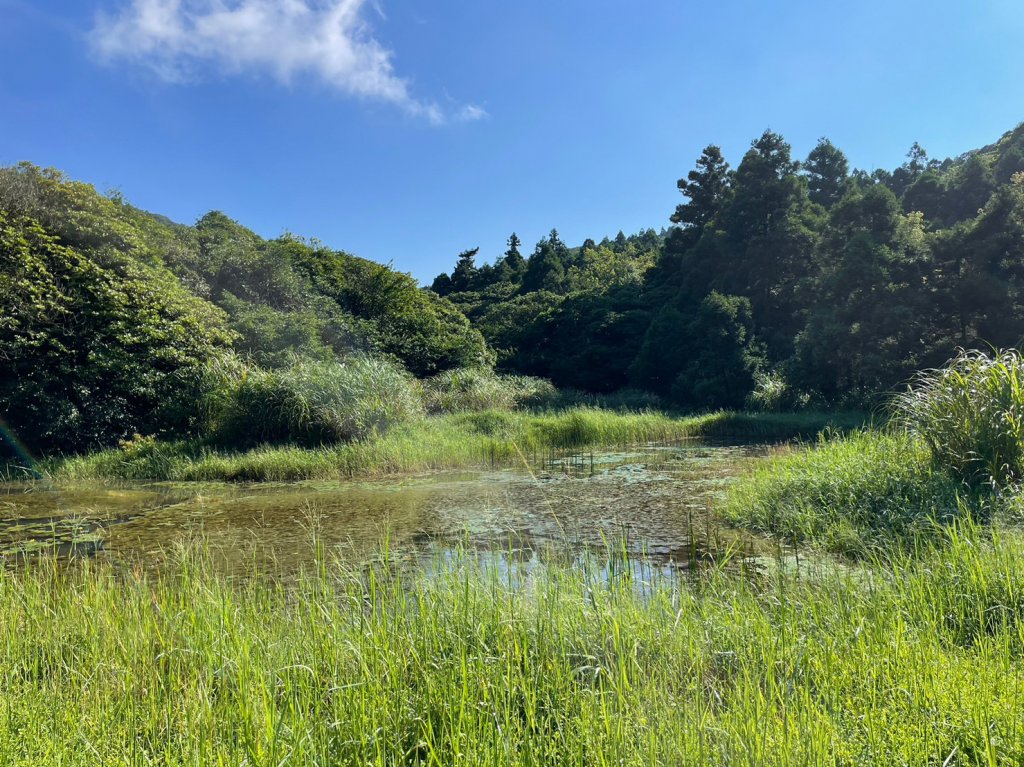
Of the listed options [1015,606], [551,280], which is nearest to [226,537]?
[1015,606]

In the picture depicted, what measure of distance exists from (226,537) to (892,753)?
624cm

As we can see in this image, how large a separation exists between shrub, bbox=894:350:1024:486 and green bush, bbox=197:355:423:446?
985cm

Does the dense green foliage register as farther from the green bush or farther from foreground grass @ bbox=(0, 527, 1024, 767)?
foreground grass @ bbox=(0, 527, 1024, 767)

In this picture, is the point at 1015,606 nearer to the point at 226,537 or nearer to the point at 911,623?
the point at 911,623

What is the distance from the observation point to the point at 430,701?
7.18 ft

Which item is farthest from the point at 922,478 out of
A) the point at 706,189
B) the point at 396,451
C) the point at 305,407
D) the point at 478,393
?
the point at 706,189

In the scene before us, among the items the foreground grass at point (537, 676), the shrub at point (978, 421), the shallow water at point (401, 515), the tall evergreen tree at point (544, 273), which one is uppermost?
the tall evergreen tree at point (544, 273)

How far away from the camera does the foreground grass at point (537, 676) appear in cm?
184

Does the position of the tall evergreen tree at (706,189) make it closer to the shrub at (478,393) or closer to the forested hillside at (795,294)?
the forested hillside at (795,294)

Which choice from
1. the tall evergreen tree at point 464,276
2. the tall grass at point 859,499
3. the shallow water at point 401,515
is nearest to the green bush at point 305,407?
the shallow water at point 401,515

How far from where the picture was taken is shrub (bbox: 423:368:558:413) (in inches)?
746

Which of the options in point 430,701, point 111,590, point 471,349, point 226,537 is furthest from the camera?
point 471,349

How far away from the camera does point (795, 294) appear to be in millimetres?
25500

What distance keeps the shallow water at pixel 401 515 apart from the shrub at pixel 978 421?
2125 millimetres
